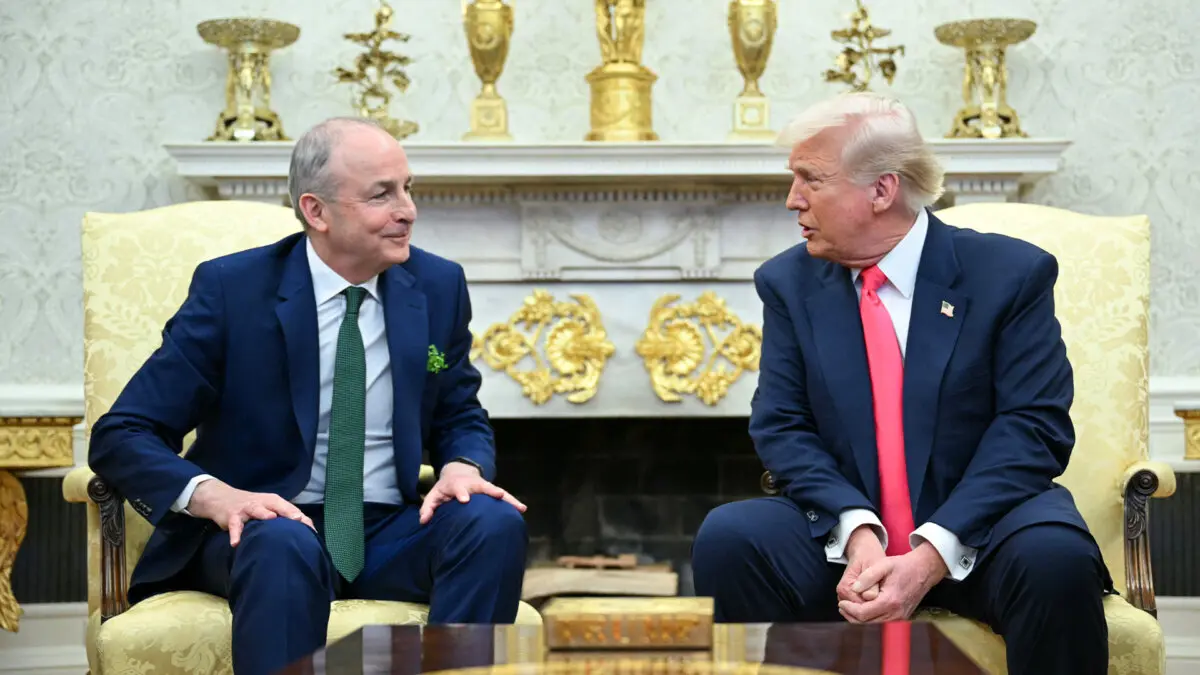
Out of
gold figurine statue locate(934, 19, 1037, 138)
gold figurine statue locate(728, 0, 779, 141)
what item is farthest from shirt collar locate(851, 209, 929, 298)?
gold figurine statue locate(934, 19, 1037, 138)

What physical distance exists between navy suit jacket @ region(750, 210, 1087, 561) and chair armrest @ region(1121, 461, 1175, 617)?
19cm

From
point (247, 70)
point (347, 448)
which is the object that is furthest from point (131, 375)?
point (247, 70)

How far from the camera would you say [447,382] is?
2.78m

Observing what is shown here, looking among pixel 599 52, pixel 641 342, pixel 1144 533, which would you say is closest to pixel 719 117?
pixel 599 52

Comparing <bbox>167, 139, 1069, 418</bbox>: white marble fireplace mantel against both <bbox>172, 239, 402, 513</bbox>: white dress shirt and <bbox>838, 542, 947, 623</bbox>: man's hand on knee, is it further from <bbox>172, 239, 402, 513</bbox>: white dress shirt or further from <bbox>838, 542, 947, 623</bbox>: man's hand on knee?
<bbox>838, 542, 947, 623</bbox>: man's hand on knee

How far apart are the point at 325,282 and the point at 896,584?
3.57 feet

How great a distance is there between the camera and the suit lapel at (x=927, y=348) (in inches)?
97.5

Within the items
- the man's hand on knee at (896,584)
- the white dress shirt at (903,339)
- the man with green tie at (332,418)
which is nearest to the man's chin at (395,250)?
the man with green tie at (332,418)

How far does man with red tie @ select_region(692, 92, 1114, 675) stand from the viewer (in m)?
2.28

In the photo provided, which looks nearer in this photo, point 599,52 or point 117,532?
point 117,532

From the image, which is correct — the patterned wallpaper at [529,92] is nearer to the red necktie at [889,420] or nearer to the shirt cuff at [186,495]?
the red necktie at [889,420]

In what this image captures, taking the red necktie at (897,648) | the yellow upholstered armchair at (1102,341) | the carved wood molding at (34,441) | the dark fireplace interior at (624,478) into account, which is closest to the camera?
the red necktie at (897,648)

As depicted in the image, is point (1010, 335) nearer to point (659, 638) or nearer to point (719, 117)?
point (659, 638)

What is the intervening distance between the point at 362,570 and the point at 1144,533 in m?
1.29
